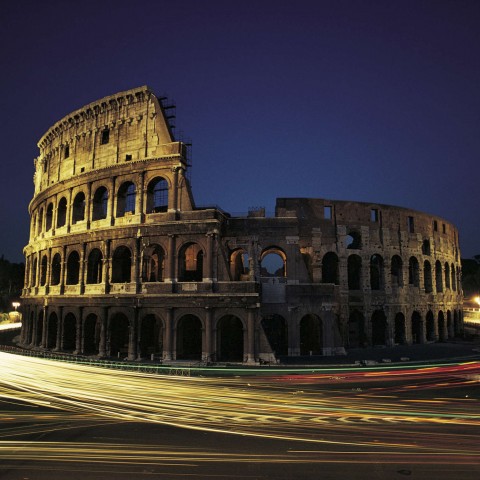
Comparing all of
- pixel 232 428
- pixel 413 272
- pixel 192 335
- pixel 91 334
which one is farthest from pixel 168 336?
pixel 413 272

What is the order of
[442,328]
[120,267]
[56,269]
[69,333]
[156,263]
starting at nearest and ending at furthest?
[120,267], [69,333], [156,263], [56,269], [442,328]

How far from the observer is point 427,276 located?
3641 cm

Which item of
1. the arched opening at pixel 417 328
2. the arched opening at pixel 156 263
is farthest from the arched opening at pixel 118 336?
the arched opening at pixel 417 328

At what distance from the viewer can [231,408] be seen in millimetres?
11477

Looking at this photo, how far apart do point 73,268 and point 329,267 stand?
20.4 meters

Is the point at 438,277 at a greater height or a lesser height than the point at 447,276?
lesser

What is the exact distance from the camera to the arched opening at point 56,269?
30.7m

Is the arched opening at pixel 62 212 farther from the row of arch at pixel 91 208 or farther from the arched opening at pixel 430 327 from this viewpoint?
the arched opening at pixel 430 327

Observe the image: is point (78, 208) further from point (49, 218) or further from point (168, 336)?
point (168, 336)

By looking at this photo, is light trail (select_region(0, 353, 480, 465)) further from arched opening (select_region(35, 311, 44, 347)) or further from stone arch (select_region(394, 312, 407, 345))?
stone arch (select_region(394, 312, 407, 345))

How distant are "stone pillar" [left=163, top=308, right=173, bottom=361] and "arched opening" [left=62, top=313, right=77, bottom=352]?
9.11m

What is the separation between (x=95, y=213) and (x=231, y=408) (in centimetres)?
2085

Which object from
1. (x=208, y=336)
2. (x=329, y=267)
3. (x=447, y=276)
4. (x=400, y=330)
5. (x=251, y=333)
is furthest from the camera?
(x=447, y=276)

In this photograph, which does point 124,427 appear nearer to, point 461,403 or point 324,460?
point 324,460
